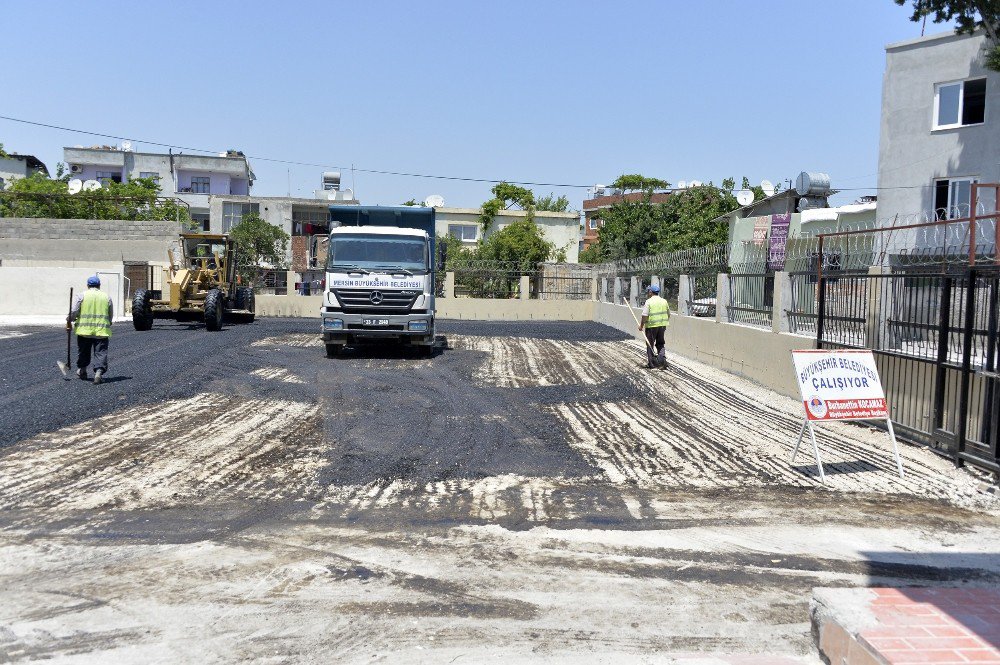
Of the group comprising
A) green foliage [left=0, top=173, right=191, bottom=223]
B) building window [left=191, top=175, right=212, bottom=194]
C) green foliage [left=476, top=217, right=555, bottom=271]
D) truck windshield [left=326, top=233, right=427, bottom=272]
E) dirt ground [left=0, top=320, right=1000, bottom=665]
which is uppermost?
building window [left=191, top=175, right=212, bottom=194]

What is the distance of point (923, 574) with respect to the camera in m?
5.88

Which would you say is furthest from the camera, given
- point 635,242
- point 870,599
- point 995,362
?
point 635,242

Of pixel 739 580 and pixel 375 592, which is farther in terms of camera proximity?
pixel 739 580

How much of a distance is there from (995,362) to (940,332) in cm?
105

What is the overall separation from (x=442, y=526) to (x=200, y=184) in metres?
66.5

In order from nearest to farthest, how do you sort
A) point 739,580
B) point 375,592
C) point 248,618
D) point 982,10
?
point 248,618
point 375,592
point 739,580
point 982,10

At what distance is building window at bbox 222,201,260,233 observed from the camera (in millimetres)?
62312

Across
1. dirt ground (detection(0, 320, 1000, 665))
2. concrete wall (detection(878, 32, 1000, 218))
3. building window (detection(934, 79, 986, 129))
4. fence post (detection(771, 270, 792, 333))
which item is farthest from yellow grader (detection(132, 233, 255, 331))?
building window (detection(934, 79, 986, 129))

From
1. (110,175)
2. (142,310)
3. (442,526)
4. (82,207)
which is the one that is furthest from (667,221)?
(442,526)

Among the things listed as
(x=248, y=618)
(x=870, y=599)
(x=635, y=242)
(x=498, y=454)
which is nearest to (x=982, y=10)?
(x=498, y=454)

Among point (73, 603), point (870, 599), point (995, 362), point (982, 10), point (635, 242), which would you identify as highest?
point (982, 10)

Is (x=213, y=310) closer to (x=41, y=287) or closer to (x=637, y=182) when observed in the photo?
(x=41, y=287)

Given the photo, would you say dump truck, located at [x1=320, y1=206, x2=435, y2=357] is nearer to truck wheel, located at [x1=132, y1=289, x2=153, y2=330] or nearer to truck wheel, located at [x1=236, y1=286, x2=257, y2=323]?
truck wheel, located at [x1=132, y1=289, x2=153, y2=330]

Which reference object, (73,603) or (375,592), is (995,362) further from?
(73,603)
